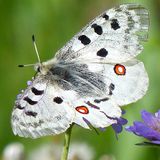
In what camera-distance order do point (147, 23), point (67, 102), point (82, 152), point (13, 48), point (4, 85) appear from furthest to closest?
1. point (13, 48)
2. point (4, 85)
3. point (82, 152)
4. point (147, 23)
5. point (67, 102)

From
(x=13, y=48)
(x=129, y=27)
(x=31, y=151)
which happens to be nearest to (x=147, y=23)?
(x=129, y=27)

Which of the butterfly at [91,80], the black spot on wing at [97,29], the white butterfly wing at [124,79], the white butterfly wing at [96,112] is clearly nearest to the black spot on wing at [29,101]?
the butterfly at [91,80]

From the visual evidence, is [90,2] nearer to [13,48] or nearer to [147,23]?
[13,48]

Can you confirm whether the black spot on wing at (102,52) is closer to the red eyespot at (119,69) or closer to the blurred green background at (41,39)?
the red eyespot at (119,69)

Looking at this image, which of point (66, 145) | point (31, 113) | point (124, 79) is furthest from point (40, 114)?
point (124, 79)

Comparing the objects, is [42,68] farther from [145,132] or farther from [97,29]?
[145,132]

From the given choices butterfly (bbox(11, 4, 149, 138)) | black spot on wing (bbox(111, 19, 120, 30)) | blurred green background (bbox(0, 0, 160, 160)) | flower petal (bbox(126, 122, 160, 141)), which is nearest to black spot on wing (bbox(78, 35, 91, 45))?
butterfly (bbox(11, 4, 149, 138))

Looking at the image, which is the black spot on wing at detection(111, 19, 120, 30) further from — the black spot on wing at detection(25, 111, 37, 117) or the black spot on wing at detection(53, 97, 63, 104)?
the black spot on wing at detection(25, 111, 37, 117)
